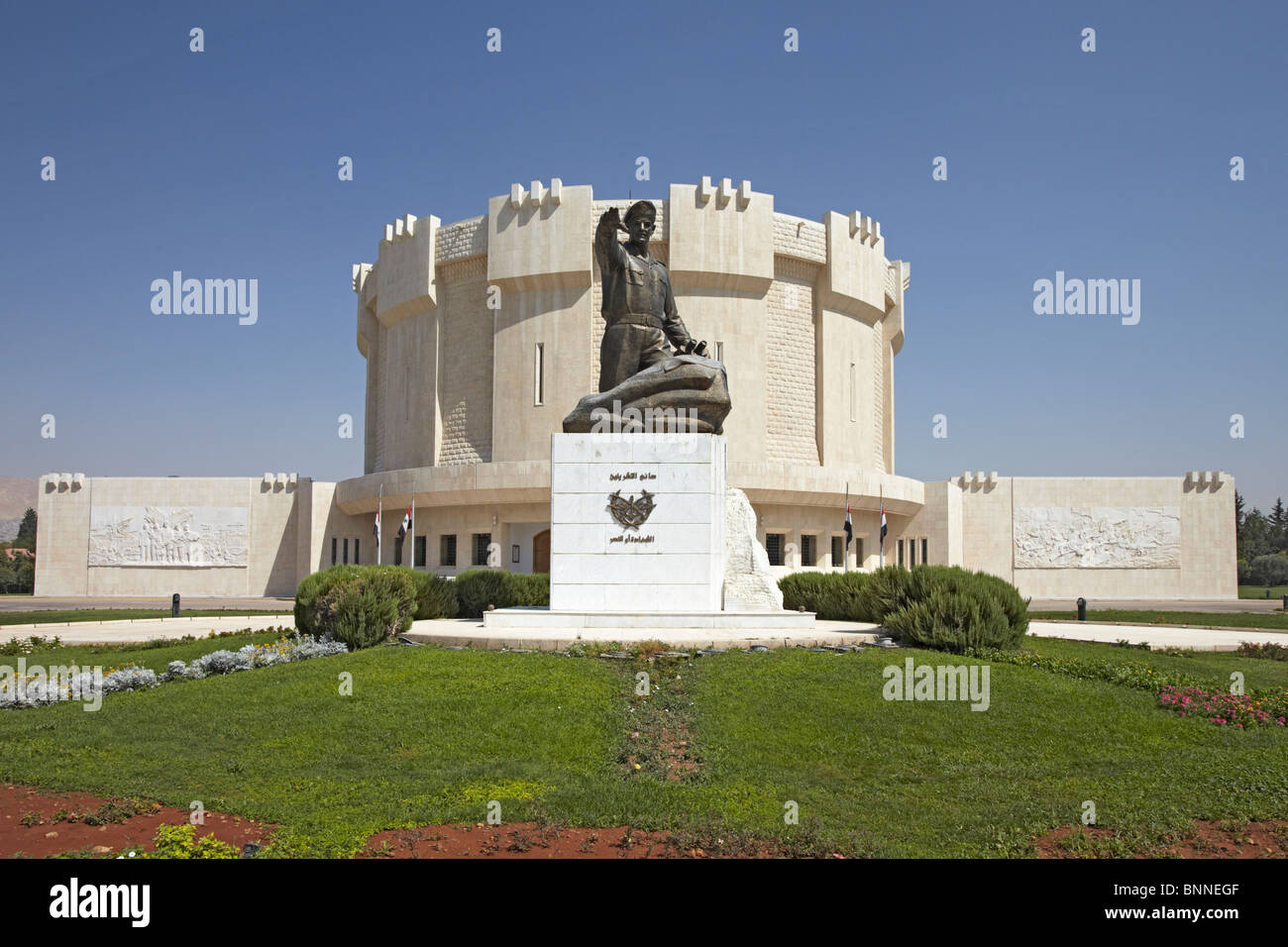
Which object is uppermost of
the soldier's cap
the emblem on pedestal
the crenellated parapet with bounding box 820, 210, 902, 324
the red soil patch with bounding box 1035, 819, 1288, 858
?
the crenellated parapet with bounding box 820, 210, 902, 324

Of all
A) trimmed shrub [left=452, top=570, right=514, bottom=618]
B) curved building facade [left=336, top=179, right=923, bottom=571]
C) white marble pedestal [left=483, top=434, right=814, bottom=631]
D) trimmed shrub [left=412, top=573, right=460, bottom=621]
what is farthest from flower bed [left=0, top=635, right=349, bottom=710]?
curved building facade [left=336, top=179, right=923, bottom=571]

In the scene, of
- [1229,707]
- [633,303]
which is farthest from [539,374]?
[1229,707]

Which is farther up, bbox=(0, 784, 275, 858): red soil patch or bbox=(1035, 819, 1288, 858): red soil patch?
bbox=(0, 784, 275, 858): red soil patch

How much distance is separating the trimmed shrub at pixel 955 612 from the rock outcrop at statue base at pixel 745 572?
6.26ft

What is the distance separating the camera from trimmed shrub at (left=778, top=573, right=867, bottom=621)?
18094mm

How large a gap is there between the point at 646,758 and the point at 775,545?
3385cm

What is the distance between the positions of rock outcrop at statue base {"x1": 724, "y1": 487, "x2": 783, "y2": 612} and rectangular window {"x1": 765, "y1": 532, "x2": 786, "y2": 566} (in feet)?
85.0

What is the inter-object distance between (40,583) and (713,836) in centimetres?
5286

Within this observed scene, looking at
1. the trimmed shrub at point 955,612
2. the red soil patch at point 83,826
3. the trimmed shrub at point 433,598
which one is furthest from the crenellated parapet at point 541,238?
the red soil patch at point 83,826

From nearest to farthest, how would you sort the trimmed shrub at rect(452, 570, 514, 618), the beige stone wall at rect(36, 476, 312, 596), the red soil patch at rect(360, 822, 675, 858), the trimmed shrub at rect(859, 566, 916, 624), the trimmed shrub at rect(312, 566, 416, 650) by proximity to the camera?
the red soil patch at rect(360, 822, 675, 858), the trimmed shrub at rect(312, 566, 416, 650), the trimmed shrub at rect(859, 566, 916, 624), the trimmed shrub at rect(452, 570, 514, 618), the beige stone wall at rect(36, 476, 312, 596)

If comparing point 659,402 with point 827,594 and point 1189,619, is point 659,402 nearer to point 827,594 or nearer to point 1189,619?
point 827,594

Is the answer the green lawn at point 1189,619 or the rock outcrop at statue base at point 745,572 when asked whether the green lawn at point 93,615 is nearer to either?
the rock outcrop at statue base at point 745,572

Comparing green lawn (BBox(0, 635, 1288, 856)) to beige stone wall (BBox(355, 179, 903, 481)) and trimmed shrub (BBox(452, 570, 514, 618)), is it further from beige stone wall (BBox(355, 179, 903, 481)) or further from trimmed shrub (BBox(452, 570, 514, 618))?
beige stone wall (BBox(355, 179, 903, 481))

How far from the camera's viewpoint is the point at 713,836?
5.95 m
